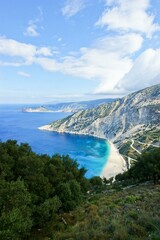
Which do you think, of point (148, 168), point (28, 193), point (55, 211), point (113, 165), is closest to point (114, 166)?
point (113, 165)

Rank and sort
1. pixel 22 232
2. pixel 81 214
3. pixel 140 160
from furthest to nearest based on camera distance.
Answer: pixel 140 160
pixel 81 214
pixel 22 232

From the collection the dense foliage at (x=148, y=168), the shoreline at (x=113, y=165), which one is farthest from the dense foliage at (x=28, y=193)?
the shoreline at (x=113, y=165)

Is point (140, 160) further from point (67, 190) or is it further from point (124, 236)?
point (124, 236)

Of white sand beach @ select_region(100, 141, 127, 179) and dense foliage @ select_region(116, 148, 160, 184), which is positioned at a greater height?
dense foliage @ select_region(116, 148, 160, 184)

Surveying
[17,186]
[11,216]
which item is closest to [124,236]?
[11,216]

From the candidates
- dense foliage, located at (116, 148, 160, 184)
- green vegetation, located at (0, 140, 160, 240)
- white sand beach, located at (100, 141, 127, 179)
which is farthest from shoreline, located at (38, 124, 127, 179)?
green vegetation, located at (0, 140, 160, 240)

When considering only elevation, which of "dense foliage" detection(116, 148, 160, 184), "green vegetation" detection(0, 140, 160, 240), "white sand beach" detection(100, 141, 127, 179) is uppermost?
"green vegetation" detection(0, 140, 160, 240)

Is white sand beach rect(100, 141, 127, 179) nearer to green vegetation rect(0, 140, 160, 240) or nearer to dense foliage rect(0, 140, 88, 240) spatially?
green vegetation rect(0, 140, 160, 240)
